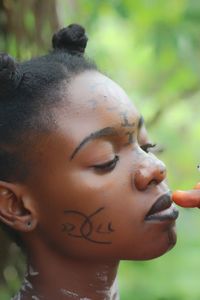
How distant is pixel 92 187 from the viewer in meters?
1.58

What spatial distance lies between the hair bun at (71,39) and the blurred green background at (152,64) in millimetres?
708

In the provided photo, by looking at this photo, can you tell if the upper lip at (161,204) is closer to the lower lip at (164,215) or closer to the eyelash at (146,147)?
the lower lip at (164,215)

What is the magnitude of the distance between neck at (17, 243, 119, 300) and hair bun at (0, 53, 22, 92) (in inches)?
15.1

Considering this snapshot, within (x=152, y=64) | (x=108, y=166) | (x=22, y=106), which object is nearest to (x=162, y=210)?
(x=108, y=166)

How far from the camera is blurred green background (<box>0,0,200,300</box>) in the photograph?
2.47 meters

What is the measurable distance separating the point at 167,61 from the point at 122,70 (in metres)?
0.82

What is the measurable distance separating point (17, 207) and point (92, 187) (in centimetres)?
18

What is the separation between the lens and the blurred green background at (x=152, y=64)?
2469mm

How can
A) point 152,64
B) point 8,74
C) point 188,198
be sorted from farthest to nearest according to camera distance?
point 152,64, point 188,198, point 8,74

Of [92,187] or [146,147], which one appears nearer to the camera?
[92,187]

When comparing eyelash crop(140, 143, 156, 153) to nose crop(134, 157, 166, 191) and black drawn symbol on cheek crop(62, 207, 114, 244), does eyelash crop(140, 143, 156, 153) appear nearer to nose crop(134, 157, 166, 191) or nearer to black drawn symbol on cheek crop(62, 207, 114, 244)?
nose crop(134, 157, 166, 191)

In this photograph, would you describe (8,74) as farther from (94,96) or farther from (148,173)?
(148,173)

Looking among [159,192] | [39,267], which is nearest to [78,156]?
[159,192]

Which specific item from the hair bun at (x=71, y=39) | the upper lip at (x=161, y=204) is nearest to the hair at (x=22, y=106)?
the hair bun at (x=71, y=39)
